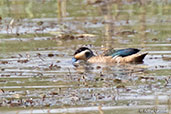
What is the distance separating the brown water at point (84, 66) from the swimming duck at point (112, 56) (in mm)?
214

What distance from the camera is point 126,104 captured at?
901cm

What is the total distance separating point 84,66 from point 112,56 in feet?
2.06

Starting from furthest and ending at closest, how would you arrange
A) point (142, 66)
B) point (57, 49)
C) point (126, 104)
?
1. point (57, 49)
2. point (142, 66)
3. point (126, 104)

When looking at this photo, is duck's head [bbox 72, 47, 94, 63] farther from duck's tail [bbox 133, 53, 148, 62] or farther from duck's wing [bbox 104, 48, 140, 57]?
duck's tail [bbox 133, 53, 148, 62]

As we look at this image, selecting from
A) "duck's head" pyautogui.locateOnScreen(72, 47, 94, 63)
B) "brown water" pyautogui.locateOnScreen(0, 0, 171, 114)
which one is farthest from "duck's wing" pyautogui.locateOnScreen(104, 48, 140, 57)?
"duck's head" pyautogui.locateOnScreen(72, 47, 94, 63)

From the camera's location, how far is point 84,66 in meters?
13.3

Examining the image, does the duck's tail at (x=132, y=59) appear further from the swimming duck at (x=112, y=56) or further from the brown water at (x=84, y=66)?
the brown water at (x=84, y=66)

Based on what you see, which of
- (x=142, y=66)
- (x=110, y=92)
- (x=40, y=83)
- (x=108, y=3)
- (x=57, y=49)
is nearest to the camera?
(x=110, y=92)

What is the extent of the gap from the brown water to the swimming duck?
0.21 meters

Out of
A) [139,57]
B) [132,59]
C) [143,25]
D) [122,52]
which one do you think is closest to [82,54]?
[122,52]

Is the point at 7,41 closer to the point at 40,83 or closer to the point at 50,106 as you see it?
the point at 40,83

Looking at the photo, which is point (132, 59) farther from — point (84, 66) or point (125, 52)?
point (84, 66)

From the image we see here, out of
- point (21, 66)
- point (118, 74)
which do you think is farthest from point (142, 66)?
point (21, 66)

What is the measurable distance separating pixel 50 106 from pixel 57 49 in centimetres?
592
